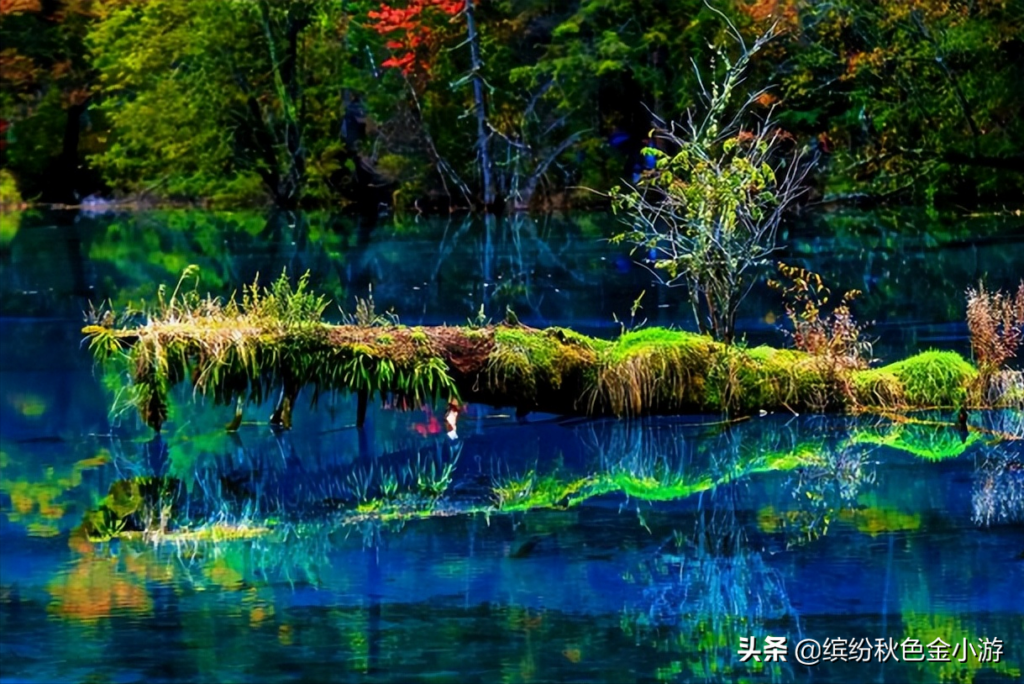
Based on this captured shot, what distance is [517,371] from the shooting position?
12383 mm

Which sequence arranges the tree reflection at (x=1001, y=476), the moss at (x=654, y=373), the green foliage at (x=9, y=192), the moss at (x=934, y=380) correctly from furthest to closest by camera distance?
1. the green foliage at (x=9, y=192)
2. the moss at (x=934, y=380)
3. the moss at (x=654, y=373)
4. the tree reflection at (x=1001, y=476)

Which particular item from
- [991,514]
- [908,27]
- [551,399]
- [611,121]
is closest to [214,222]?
[611,121]

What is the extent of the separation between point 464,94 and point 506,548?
110ft

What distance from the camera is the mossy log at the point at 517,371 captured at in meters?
12.0

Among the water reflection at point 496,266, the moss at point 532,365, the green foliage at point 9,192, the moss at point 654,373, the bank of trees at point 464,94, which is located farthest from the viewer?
the green foliage at point 9,192

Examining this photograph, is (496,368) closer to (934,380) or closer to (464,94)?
(934,380)

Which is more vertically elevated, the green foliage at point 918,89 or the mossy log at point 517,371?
the green foliage at point 918,89

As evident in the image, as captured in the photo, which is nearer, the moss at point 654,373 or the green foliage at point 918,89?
the moss at point 654,373

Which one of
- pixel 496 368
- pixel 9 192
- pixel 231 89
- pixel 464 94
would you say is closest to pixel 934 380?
pixel 496 368

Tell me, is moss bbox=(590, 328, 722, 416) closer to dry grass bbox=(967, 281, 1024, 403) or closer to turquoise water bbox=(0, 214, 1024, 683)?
turquoise water bbox=(0, 214, 1024, 683)

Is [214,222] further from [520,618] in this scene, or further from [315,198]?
[520,618]

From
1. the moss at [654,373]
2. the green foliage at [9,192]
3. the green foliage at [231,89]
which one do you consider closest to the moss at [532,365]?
the moss at [654,373]

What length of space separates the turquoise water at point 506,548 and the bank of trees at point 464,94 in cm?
1886

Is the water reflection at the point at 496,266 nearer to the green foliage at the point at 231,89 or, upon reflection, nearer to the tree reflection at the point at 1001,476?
the tree reflection at the point at 1001,476
